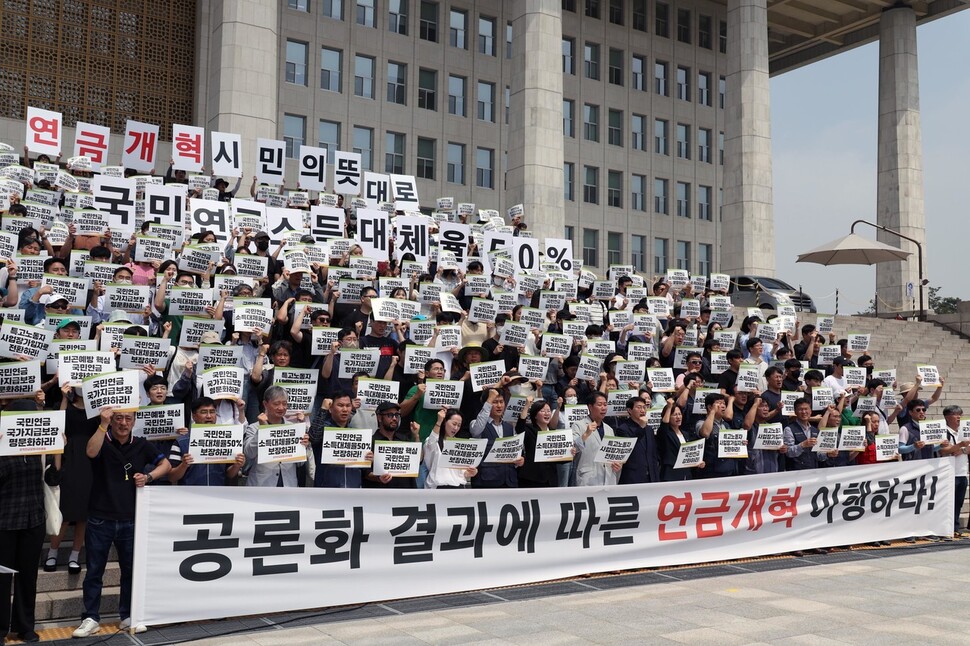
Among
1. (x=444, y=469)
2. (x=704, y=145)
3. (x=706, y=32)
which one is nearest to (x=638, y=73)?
(x=706, y=32)

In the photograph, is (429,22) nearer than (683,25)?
Yes

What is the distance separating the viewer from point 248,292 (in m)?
11.6

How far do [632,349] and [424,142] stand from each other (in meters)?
30.3

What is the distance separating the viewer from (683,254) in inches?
2025

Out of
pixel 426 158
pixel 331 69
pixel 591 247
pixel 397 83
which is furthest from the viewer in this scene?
pixel 591 247

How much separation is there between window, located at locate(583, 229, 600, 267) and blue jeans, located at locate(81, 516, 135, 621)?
40145 millimetres

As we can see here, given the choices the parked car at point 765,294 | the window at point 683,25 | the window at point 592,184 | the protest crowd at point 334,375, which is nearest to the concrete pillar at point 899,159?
the window at point 683,25

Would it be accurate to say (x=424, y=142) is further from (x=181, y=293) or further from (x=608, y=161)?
(x=181, y=293)

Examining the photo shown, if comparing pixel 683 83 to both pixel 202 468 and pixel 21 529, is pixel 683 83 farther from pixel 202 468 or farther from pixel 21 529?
pixel 21 529

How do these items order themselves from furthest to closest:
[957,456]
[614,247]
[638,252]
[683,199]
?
[683,199] → [638,252] → [614,247] → [957,456]

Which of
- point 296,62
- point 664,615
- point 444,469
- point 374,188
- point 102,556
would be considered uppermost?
point 296,62

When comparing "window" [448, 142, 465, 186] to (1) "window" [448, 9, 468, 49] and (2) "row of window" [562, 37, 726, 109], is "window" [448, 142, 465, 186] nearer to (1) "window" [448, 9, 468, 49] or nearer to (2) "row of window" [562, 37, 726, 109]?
(1) "window" [448, 9, 468, 49]

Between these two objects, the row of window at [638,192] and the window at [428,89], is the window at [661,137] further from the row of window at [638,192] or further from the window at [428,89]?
the window at [428,89]

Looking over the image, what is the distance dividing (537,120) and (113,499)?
26.8 m
